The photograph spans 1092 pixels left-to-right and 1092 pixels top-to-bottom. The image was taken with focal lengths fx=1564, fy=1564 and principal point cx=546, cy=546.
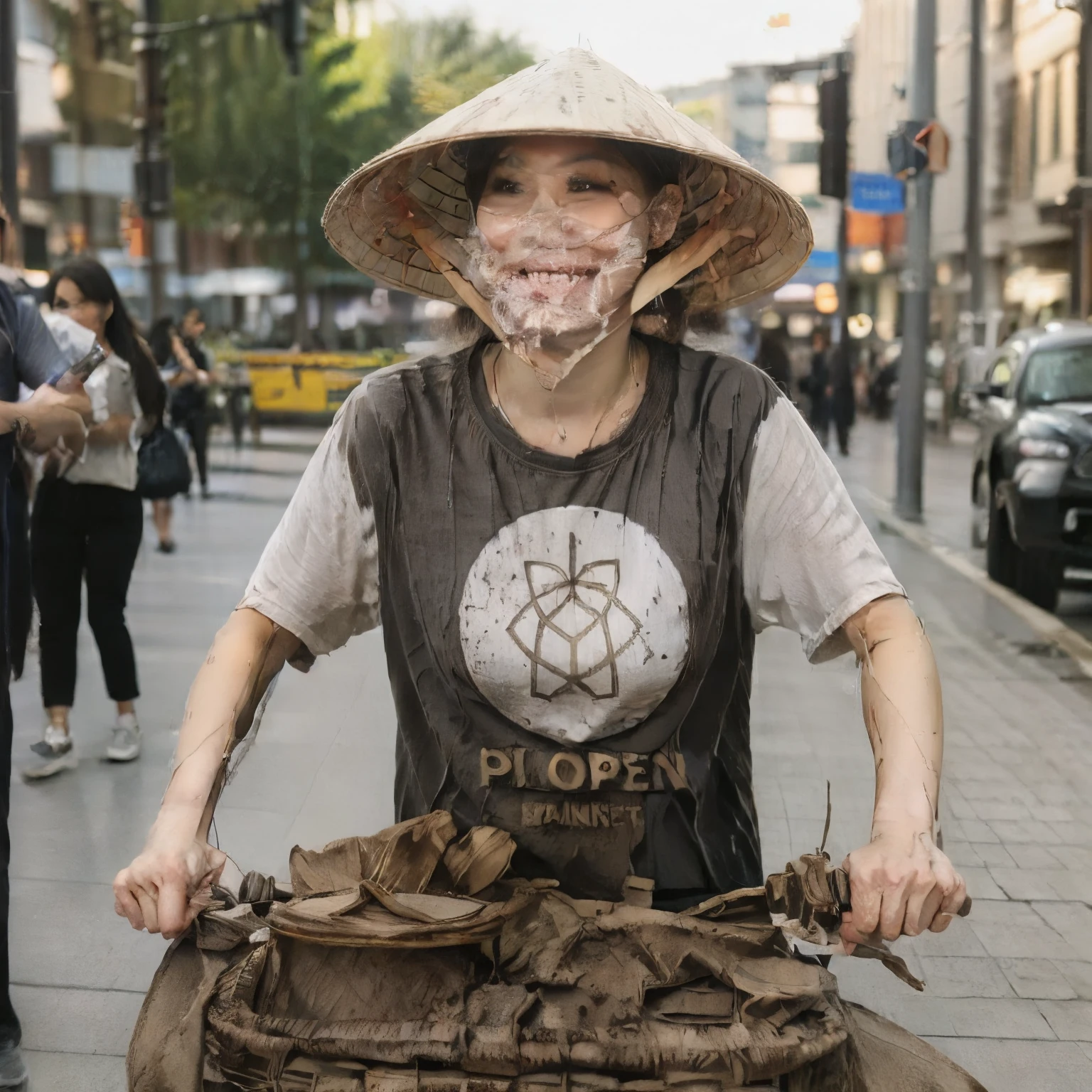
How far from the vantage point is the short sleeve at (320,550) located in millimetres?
2223

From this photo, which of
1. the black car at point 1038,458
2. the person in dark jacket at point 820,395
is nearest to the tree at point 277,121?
the person in dark jacket at point 820,395

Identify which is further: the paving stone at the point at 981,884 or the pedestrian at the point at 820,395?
the pedestrian at the point at 820,395

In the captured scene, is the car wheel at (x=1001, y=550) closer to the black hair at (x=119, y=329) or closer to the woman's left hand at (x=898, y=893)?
the black hair at (x=119, y=329)

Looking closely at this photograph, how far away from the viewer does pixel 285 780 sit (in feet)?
18.4

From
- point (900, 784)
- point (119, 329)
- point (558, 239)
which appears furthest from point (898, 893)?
point (119, 329)

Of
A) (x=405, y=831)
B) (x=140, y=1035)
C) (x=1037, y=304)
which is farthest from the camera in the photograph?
(x=1037, y=304)

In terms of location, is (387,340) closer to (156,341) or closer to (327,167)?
(327,167)

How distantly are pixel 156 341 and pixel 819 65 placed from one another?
648 inches

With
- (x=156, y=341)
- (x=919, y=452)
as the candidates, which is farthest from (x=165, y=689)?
(x=919, y=452)

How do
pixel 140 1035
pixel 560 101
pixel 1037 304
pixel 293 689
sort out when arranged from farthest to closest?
1. pixel 1037 304
2. pixel 293 689
3. pixel 560 101
4. pixel 140 1035

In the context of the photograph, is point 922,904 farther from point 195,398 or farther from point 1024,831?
point 195,398

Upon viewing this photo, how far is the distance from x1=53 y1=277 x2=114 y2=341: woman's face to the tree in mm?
28467

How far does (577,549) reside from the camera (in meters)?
2.13

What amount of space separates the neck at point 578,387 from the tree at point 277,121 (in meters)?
32.9
